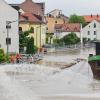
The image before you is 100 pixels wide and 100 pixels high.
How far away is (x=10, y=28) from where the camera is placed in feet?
274

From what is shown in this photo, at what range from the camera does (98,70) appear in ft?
138

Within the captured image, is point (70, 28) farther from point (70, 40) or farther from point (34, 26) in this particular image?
point (34, 26)

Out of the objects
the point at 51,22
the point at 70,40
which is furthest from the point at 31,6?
the point at 51,22

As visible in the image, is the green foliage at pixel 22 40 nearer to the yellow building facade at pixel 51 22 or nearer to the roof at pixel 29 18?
the roof at pixel 29 18

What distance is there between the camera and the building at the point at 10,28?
82625 millimetres

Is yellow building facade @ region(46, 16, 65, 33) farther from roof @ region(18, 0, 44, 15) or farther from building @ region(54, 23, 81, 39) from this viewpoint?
roof @ region(18, 0, 44, 15)

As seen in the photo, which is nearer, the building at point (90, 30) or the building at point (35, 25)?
the building at point (35, 25)

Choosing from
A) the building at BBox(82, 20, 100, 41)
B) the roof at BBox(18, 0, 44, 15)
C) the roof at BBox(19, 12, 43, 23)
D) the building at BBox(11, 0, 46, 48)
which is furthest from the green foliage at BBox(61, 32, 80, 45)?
the building at BBox(82, 20, 100, 41)

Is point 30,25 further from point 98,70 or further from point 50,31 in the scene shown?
point 98,70

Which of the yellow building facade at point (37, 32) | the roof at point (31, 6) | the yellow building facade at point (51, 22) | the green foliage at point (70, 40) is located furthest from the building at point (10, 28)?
the yellow building facade at point (51, 22)

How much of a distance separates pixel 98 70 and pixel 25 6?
98.7 m

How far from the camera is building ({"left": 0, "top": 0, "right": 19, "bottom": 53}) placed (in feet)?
271

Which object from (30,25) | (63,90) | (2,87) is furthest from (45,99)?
(30,25)

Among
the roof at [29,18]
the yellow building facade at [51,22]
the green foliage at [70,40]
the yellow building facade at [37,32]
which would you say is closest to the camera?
the yellow building facade at [37,32]
